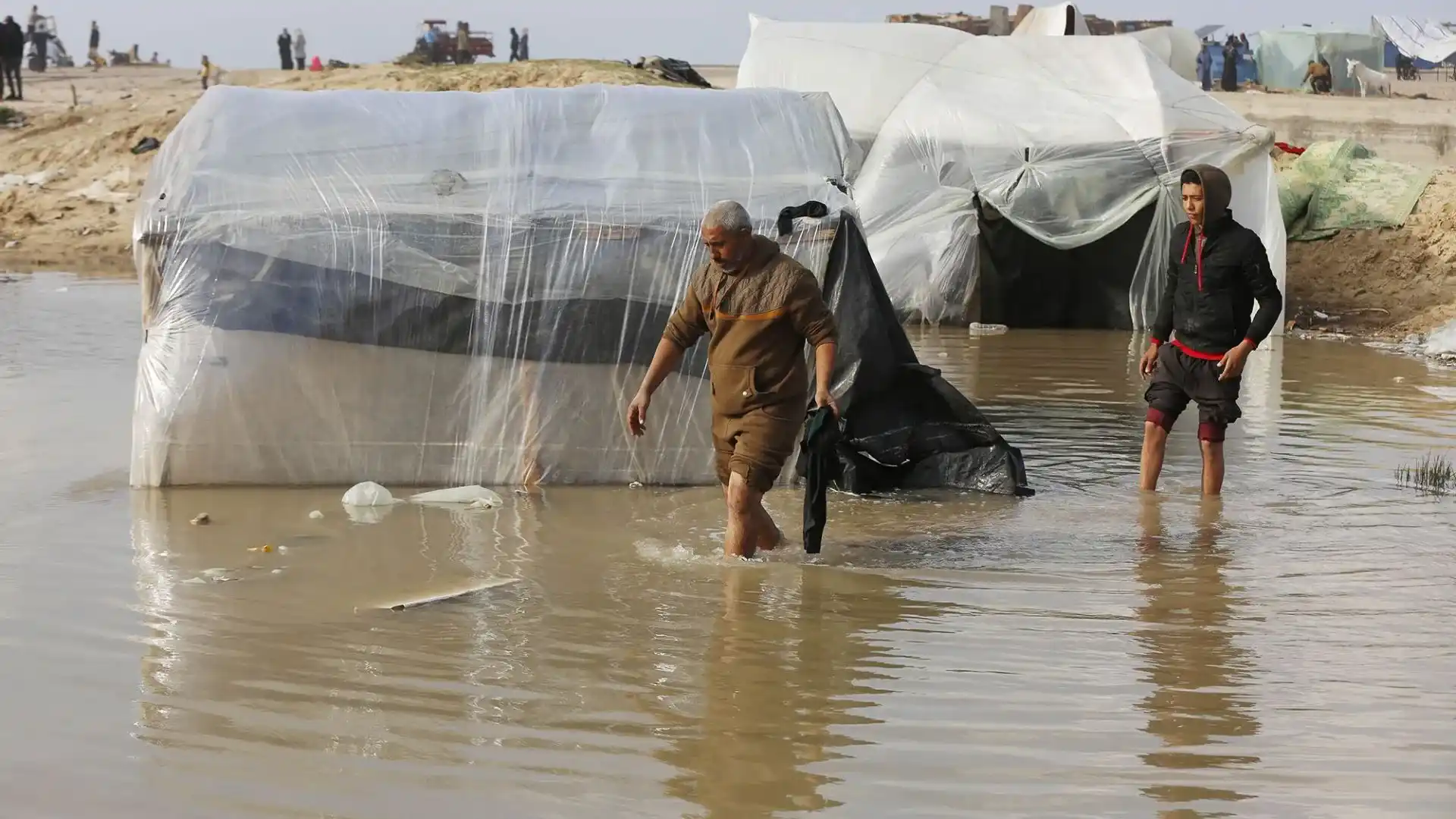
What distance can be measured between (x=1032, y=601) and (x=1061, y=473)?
2.58 m

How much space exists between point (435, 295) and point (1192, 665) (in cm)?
387

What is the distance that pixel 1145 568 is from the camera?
250 inches

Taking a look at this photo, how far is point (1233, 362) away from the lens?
7.09 m

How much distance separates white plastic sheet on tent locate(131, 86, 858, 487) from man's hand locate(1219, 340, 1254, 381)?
1851mm

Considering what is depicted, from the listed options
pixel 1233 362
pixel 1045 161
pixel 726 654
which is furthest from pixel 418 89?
pixel 726 654

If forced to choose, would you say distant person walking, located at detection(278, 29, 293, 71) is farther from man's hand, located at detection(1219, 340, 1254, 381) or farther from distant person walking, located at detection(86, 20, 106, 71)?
man's hand, located at detection(1219, 340, 1254, 381)

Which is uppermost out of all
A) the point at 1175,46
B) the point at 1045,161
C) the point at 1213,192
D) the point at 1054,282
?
the point at 1175,46

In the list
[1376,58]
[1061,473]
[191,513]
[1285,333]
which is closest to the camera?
[191,513]

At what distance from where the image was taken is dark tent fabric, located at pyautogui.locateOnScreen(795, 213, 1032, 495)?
7797 millimetres

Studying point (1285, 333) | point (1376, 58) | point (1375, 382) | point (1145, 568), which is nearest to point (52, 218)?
point (1285, 333)

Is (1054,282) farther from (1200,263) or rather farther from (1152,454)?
(1200,263)

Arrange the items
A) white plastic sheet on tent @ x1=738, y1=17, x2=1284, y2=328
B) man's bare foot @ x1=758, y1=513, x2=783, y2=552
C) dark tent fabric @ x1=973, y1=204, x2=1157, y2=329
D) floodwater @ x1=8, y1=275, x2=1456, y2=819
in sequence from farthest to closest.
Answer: dark tent fabric @ x1=973, y1=204, x2=1157, y2=329, white plastic sheet on tent @ x1=738, y1=17, x2=1284, y2=328, man's bare foot @ x1=758, y1=513, x2=783, y2=552, floodwater @ x1=8, y1=275, x2=1456, y2=819

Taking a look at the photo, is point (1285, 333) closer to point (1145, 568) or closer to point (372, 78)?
point (1145, 568)

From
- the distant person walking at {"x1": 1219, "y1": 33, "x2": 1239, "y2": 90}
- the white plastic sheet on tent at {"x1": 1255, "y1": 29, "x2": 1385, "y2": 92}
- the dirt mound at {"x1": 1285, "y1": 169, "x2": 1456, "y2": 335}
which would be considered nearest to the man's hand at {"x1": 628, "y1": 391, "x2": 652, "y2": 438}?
the dirt mound at {"x1": 1285, "y1": 169, "x2": 1456, "y2": 335}
